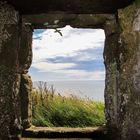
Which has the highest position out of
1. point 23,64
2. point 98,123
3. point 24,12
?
point 24,12

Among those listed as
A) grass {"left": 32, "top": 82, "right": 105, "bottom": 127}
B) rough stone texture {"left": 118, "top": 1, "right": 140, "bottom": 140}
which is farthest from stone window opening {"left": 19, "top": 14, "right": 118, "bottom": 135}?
rough stone texture {"left": 118, "top": 1, "right": 140, "bottom": 140}

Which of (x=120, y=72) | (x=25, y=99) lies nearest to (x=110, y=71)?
(x=25, y=99)

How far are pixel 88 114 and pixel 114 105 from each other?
1642 millimetres

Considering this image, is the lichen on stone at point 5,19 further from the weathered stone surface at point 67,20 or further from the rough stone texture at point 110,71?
the rough stone texture at point 110,71

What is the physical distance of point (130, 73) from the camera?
4715 millimetres

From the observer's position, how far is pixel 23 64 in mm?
7648

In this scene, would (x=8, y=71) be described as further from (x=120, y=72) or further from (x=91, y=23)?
(x=91, y=23)

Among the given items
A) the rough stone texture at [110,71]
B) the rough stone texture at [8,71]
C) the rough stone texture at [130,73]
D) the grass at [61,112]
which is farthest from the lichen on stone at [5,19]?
the grass at [61,112]

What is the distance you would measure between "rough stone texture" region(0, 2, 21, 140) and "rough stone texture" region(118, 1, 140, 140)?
1151 mm

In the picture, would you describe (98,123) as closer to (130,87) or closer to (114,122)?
(114,122)

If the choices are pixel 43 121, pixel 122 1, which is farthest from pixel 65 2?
pixel 43 121

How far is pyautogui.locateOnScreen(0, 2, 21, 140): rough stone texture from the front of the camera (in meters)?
4.87

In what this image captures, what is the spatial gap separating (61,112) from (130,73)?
4.39 m

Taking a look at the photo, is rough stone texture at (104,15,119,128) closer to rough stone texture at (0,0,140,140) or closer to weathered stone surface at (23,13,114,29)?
weathered stone surface at (23,13,114,29)
